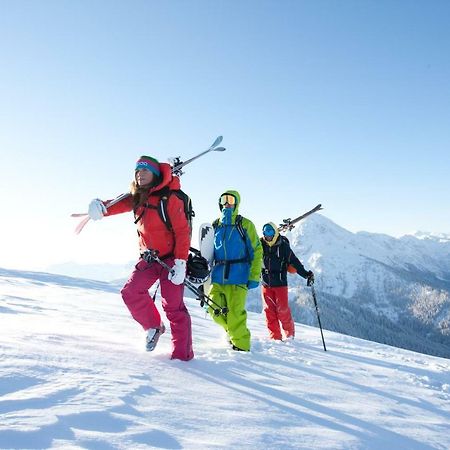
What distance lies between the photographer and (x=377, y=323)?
198 metres

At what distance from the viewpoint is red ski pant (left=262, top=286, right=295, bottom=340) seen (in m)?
8.52

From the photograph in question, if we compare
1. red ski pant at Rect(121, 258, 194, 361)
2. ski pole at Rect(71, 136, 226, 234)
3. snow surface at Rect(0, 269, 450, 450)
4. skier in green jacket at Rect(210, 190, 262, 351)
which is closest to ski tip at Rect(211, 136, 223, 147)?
ski pole at Rect(71, 136, 226, 234)

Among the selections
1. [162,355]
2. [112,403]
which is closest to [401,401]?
[162,355]

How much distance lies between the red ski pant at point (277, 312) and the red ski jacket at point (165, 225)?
4251 mm

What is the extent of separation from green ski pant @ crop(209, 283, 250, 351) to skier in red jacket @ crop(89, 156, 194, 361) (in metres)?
1.48

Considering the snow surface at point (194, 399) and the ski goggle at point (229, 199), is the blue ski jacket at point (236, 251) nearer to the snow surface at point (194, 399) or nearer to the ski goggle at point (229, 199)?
the ski goggle at point (229, 199)

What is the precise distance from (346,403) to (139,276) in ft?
8.85

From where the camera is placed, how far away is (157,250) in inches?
194

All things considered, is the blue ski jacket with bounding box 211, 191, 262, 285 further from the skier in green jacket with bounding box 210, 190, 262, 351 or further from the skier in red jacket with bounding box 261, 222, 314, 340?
the skier in red jacket with bounding box 261, 222, 314, 340

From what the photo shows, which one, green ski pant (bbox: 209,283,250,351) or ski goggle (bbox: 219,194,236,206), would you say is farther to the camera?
ski goggle (bbox: 219,194,236,206)

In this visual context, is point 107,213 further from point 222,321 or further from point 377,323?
point 377,323

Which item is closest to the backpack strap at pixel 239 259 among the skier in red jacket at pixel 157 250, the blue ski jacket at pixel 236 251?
the blue ski jacket at pixel 236 251

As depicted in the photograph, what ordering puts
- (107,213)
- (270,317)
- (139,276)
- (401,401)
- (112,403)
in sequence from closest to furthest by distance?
(112,403) < (401,401) < (139,276) < (107,213) < (270,317)

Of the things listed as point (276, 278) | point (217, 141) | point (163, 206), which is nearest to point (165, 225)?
point (163, 206)
